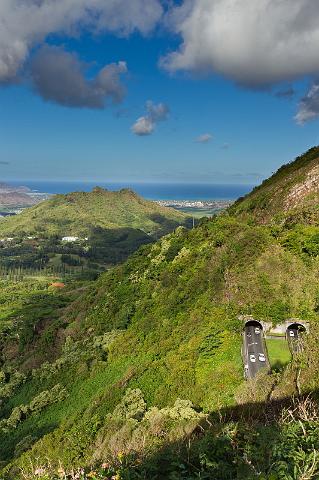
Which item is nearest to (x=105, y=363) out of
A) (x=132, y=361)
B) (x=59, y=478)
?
(x=132, y=361)

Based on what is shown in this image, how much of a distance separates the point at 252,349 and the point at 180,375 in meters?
7.99

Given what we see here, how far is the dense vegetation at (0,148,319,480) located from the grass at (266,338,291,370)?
39 cm

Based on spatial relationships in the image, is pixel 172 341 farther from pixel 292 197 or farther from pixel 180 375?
pixel 292 197

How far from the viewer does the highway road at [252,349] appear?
35.8m

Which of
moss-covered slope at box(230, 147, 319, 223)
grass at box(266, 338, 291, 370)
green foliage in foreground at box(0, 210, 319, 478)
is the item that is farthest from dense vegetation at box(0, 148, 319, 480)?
moss-covered slope at box(230, 147, 319, 223)

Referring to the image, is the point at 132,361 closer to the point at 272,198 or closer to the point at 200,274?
the point at 200,274

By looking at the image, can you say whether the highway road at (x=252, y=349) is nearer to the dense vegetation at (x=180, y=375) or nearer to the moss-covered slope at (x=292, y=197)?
the dense vegetation at (x=180, y=375)

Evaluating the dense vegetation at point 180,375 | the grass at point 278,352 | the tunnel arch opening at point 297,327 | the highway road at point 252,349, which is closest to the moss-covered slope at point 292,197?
the dense vegetation at point 180,375

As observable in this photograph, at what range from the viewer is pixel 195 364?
126 feet

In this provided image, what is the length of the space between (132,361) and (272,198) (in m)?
46.0

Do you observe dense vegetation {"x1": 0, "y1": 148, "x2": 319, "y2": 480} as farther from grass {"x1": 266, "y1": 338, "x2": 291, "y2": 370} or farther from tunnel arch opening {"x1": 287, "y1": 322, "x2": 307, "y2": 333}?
tunnel arch opening {"x1": 287, "y1": 322, "x2": 307, "y2": 333}

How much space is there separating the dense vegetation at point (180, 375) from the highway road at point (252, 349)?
3.13ft

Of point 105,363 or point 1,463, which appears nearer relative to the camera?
point 1,463

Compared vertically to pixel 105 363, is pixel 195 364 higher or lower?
higher
